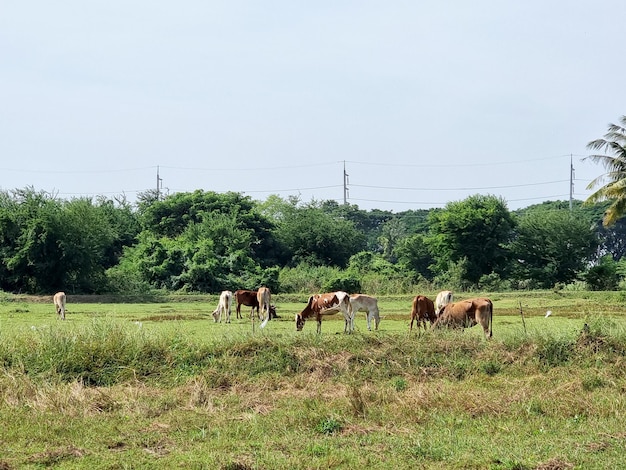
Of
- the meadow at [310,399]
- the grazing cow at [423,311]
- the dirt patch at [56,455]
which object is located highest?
the grazing cow at [423,311]

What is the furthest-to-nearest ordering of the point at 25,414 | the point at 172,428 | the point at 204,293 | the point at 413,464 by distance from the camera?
the point at 204,293 < the point at 25,414 < the point at 172,428 < the point at 413,464

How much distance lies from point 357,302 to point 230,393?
8.57 metres

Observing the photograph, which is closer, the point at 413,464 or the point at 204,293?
the point at 413,464

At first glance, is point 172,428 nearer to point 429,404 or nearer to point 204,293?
point 429,404

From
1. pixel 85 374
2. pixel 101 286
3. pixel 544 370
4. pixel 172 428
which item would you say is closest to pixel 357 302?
pixel 544 370

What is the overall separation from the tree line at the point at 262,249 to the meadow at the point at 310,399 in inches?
984

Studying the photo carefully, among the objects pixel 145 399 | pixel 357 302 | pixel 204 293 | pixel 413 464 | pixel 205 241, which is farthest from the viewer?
pixel 205 241

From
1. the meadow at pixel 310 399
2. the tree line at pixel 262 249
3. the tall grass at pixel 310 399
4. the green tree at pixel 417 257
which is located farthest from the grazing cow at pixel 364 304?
the green tree at pixel 417 257

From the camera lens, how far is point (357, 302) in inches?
909

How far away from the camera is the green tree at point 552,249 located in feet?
182

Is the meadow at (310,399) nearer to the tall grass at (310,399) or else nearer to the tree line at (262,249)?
the tall grass at (310,399)

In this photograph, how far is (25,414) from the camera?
42.5 ft

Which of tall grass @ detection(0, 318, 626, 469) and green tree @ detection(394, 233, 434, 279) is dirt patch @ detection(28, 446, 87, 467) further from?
green tree @ detection(394, 233, 434, 279)

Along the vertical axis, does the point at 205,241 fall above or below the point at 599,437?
above
